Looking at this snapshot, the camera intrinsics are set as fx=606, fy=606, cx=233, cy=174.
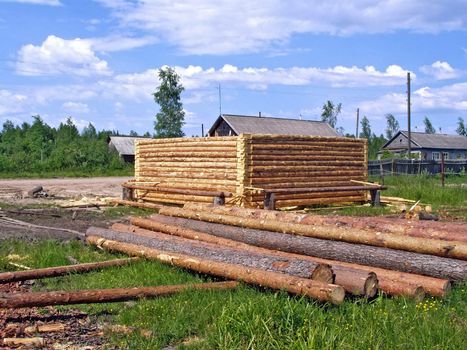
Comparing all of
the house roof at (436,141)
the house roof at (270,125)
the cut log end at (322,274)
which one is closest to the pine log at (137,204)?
the cut log end at (322,274)

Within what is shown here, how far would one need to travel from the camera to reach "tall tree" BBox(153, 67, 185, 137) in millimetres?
59594

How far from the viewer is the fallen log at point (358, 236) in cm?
748

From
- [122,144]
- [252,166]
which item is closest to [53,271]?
[252,166]

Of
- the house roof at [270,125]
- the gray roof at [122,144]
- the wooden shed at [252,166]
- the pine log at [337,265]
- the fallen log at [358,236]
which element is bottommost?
the pine log at [337,265]

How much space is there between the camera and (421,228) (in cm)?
905

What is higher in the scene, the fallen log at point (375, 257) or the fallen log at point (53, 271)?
the fallen log at point (375, 257)

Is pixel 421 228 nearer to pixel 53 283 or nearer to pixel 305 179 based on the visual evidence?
pixel 53 283

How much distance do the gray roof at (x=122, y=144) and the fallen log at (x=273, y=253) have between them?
1880 inches

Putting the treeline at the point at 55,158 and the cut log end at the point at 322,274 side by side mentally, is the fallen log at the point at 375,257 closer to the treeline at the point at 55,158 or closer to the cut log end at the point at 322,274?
the cut log end at the point at 322,274

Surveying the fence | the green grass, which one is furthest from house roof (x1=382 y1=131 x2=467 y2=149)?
the green grass

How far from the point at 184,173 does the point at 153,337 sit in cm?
1346

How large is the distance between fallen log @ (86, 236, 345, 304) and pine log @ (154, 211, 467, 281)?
144 centimetres

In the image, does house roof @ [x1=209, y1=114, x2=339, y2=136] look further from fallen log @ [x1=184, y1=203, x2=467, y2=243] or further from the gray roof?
fallen log @ [x1=184, y1=203, x2=467, y2=243]

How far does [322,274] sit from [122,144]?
181 feet
